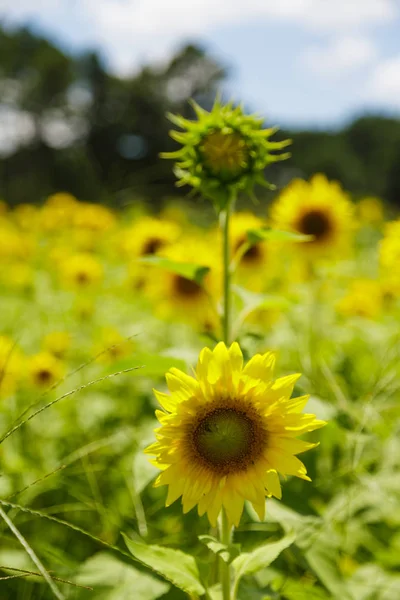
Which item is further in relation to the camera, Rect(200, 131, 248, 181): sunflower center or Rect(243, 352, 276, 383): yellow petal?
Rect(200, 131, 248, 181): sunflower center

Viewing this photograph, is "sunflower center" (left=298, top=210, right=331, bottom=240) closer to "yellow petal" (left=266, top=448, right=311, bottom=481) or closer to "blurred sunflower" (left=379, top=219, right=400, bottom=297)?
"blurred sunflower" (left=379, top=219, right=400, bottom=297)

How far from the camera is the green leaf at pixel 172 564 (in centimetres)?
66

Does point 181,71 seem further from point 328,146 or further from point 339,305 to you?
point 328,146

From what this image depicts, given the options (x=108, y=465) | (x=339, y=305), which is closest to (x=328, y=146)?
(x=339, y=305)

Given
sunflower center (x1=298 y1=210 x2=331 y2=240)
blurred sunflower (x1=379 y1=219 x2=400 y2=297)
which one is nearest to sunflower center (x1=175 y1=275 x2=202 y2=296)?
sunflower center (x1=298 y1=210 x2=331 y2=240)

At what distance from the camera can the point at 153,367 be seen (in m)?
0.91

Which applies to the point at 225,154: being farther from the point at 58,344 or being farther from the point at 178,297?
the point at 58,344

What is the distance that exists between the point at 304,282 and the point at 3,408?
107cm

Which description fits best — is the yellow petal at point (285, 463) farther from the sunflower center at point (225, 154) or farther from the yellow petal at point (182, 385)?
the sunflower center at point (225, 154)

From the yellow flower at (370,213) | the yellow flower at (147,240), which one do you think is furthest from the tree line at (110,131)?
the yellow flower at (370,213)

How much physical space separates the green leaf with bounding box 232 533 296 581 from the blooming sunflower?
463mm

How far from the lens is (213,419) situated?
2.23 ft

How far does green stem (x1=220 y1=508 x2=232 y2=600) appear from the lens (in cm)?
70

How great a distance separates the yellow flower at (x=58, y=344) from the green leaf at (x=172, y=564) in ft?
3.78
